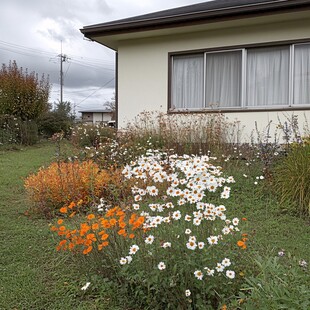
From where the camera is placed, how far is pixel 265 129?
725 centimetres

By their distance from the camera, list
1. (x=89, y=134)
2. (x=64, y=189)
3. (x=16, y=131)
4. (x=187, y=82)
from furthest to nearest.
Answer: (x=16, y=131) → (x=89, y=134) → (x=187, y=82) → (x=64, y=189)

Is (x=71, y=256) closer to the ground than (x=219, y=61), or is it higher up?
closer to the ground

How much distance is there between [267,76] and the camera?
737 centimetres

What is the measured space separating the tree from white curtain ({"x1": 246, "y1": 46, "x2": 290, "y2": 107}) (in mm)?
8587

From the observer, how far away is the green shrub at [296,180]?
415cm

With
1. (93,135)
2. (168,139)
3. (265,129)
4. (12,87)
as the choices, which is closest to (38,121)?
(12,87)

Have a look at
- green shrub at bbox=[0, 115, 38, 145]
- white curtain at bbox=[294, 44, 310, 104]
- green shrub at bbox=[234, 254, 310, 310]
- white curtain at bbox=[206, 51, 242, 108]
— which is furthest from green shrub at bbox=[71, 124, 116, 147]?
green shrub at bbox=[234, 254, 310, 310]

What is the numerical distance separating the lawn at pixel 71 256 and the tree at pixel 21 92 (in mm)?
8210

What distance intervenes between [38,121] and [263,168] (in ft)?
35.7

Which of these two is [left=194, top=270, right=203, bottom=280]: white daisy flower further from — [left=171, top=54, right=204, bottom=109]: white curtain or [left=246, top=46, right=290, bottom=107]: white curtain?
[left=171, top=54, right=204, bottom=109]: white curtain

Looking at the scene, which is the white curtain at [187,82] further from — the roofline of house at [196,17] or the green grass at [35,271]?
the green grass at [35,271]

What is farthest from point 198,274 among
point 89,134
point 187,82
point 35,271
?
point 89,134

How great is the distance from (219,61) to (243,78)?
71 cm

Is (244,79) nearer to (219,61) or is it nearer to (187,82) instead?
(219,61)
